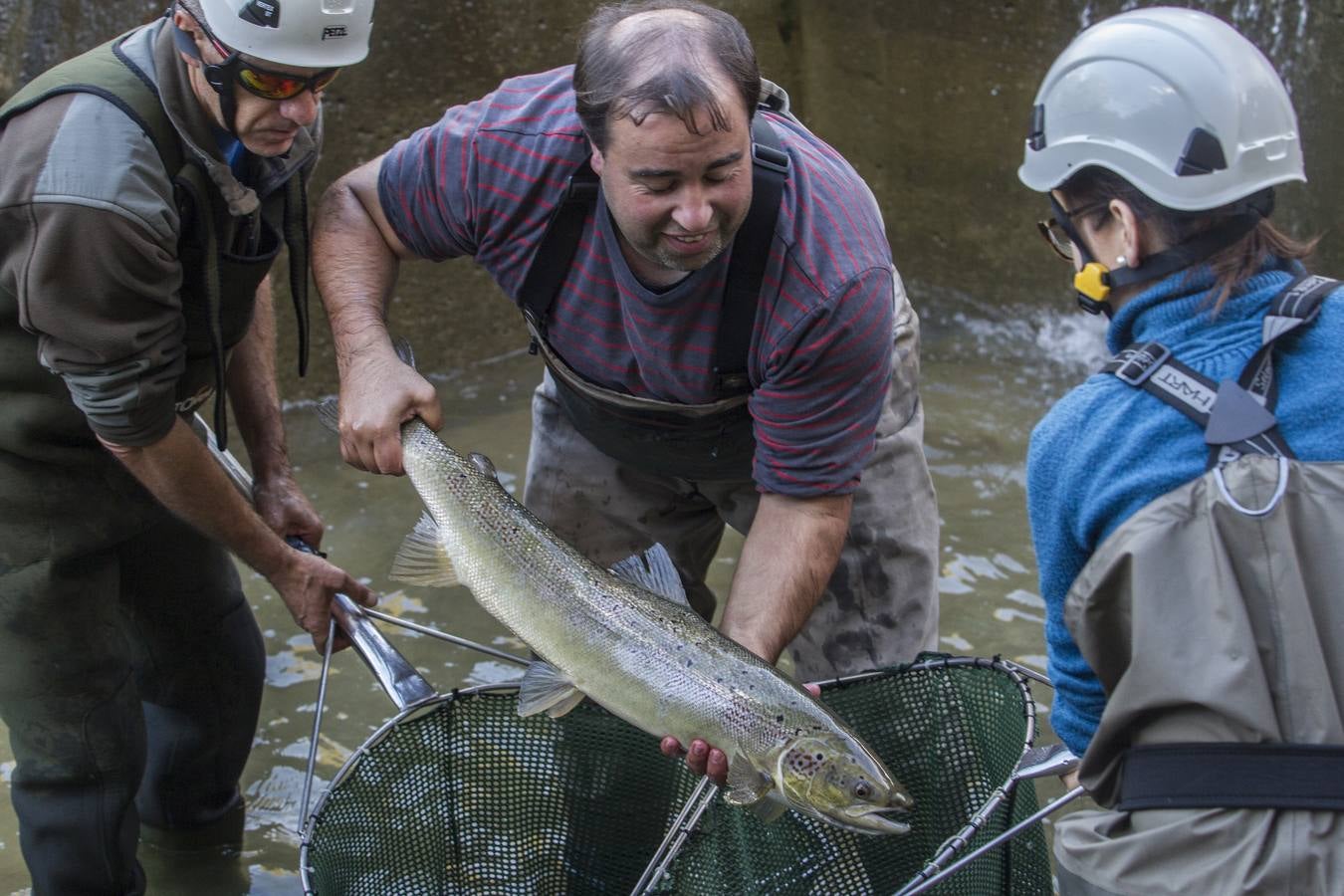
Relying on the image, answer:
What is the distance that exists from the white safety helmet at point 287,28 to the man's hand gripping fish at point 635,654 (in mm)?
820

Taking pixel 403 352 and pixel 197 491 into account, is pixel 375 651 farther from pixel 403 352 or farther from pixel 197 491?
pixel 403 352

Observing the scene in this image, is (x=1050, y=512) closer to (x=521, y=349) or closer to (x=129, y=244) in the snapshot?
(x=129, y=244)

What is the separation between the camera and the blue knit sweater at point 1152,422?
2.02m

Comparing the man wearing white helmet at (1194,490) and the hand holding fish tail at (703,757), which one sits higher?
the man wearing white helmet at (1194,490)

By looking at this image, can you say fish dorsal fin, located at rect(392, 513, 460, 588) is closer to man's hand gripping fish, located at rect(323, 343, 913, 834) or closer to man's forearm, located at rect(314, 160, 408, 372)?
man's hand gripping fish, located at rect(323, 343, 913, 834)

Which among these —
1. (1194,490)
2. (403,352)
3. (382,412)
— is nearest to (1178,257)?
(1194,490)

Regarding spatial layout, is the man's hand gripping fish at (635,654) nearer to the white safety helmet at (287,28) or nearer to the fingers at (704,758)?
the fingers at (704,758)

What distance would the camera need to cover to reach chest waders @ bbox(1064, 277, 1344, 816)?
1.96 meters

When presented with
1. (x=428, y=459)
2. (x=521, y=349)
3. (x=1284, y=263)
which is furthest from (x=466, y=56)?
(x=1284, y=263)

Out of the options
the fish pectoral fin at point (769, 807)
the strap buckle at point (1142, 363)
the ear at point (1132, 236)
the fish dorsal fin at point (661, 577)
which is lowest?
the fish pectoral fin at point (769, 807)


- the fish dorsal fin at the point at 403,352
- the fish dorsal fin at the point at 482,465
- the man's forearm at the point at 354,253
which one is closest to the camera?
the fish dorsal fin at the point at 482,465

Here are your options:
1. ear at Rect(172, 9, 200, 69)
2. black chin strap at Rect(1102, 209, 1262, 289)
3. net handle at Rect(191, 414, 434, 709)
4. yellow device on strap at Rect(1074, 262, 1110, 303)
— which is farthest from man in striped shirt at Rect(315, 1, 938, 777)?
black chin strap at Rect(1102, 209, 1262, 289)

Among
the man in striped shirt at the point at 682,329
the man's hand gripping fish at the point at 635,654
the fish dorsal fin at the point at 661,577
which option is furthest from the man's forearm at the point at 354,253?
the fish dorsal fin at the point at 661,577

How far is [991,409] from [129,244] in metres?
5.19
